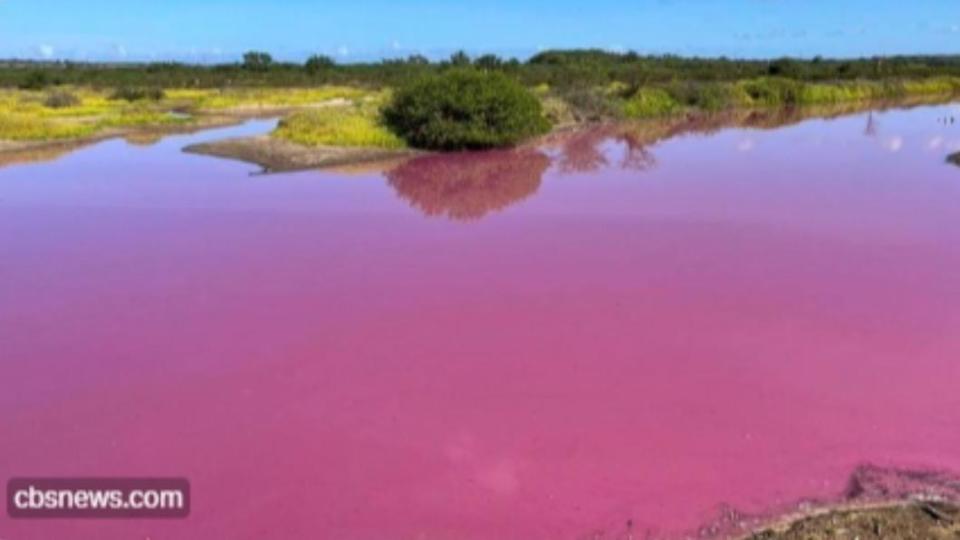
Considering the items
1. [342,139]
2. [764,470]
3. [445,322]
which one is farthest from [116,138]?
[764,470]

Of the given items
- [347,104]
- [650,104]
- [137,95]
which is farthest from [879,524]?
[137,95]

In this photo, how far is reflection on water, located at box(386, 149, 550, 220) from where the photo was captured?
14.9 m

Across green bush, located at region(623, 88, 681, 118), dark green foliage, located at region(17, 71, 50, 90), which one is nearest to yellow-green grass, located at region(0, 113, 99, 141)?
green bush, located at region(623, 88, 681, 118)

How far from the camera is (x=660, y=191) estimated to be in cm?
1591

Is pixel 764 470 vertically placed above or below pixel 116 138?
below

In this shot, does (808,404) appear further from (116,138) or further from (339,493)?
(116,138)

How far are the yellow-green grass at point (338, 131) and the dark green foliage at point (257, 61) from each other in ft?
139

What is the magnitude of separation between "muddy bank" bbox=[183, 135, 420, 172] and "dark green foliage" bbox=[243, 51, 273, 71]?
44162 millimetres

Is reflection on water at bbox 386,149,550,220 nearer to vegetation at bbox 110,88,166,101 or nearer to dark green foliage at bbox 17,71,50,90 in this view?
vegetation at bbox 110,88,166,101

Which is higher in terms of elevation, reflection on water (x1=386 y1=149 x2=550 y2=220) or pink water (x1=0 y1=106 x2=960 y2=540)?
reflection on water (x1=386 y1=149 x2=550 y2=220)

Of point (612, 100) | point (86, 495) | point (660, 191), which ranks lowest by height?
point (86, 495)

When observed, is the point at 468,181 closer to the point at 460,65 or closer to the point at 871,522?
the point at 871,522

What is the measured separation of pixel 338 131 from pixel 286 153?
2218 millimetres

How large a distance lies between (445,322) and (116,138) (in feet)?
66.4
